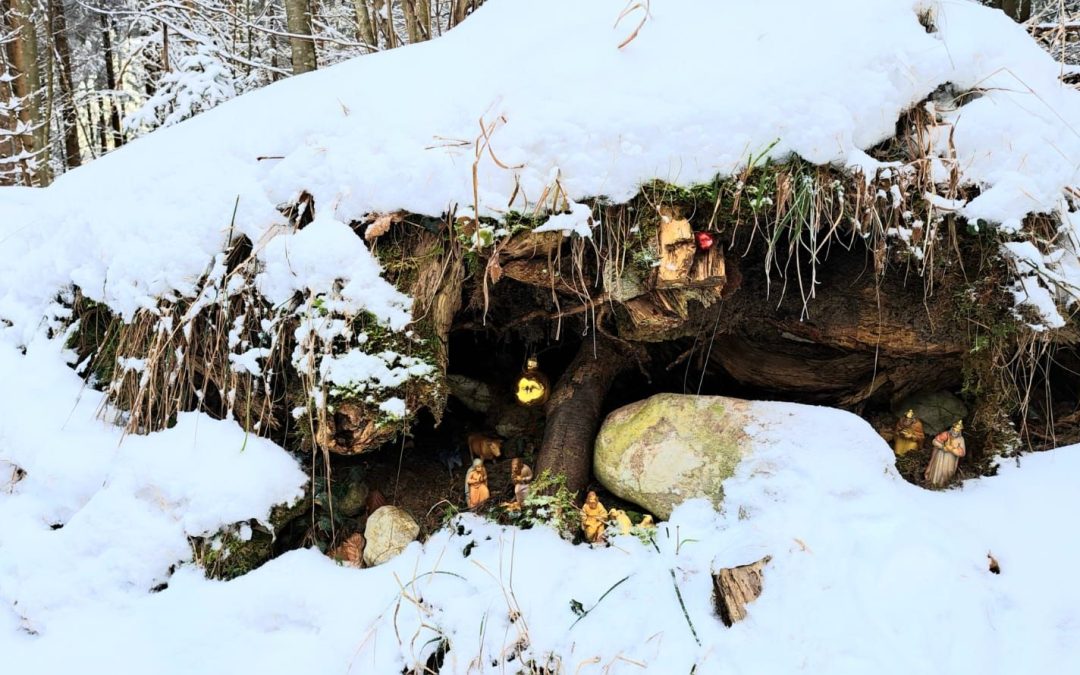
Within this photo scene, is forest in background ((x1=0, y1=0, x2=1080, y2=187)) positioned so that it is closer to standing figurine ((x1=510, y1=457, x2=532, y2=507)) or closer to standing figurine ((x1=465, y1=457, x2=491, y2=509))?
standing figurine ((x1=510, y1=457, x2=532, y2=507))

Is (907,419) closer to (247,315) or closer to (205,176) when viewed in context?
(247,315)

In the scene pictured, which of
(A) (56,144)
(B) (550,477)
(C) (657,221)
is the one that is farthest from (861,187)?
(A) (56,144)

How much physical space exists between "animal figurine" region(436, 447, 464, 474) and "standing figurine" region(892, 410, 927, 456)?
7.05ft

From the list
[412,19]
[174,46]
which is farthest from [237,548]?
[174,46]

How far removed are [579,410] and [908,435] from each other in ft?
5.12

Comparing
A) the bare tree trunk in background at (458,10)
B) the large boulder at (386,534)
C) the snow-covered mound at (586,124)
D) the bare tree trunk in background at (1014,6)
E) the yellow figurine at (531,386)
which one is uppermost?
the bare tree trunk in background at (458,10)

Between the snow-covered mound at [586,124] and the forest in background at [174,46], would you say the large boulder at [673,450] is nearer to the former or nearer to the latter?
the snow-covered mound at [586,124]

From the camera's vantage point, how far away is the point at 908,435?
2623 millimetres

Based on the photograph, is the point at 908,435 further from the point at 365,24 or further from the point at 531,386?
the point at 365,24

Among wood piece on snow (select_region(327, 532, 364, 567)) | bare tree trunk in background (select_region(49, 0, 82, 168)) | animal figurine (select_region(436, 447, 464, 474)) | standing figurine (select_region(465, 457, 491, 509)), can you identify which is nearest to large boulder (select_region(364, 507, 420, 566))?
wood piece on snow (select_region(327, 532, 364, 567))

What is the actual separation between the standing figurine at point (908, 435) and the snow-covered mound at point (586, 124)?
96 cm

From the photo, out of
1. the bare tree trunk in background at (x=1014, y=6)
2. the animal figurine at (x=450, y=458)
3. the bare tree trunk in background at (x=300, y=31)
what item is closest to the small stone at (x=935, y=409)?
the animal figurine at (x=450, y=458)

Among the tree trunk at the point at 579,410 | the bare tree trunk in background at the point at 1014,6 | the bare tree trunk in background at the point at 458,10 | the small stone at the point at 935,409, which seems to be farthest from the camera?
the bare tree trunk in background at the point at 1014,6

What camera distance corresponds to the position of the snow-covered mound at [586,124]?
223 cm
